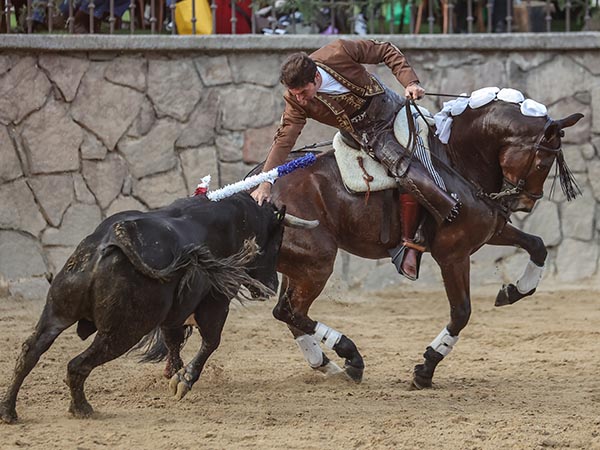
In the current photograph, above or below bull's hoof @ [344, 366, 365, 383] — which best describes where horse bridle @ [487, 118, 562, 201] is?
above

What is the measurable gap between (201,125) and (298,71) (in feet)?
11.1

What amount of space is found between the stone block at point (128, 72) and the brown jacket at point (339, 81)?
10.3 feet

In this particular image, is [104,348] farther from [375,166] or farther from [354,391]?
[375,166]

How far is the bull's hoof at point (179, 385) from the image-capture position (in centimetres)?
601

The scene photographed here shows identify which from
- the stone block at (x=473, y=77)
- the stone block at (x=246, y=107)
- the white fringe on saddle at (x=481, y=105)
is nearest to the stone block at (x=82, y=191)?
the stone block at (x=246, y=107)

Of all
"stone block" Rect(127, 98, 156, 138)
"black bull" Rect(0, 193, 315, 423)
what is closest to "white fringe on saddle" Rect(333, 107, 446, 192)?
"black bull" Rect(0, 193, 315, 423)

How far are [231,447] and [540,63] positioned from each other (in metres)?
5.77

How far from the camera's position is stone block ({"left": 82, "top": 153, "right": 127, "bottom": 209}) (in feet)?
31.1

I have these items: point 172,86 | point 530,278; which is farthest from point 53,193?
point 530,278

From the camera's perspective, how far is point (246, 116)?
378 inches

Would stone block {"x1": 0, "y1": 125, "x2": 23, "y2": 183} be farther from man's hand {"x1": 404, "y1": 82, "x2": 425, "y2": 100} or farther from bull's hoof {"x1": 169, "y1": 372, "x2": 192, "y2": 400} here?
man's hand {"x1": 404, "y1": 82, "x2": 425, "y2": 100}

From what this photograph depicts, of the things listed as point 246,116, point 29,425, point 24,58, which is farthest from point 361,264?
point 29,425

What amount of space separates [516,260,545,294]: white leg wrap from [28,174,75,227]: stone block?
13.0ft

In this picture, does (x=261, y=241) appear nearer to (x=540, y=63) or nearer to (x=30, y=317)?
(x=30, y=317)
